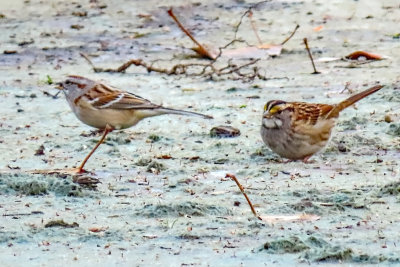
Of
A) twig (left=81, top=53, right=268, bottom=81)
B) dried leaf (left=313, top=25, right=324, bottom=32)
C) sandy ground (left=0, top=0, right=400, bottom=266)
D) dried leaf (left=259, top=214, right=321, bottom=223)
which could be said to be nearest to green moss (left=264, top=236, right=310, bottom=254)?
sandy ground (left=0, top=0, right=400, bottom=266)

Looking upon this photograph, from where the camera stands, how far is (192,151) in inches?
364

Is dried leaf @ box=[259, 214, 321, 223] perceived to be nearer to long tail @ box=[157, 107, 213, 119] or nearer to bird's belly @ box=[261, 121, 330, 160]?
bird's belly @ box=[261, 121, 330, 160]

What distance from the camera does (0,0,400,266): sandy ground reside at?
654cm

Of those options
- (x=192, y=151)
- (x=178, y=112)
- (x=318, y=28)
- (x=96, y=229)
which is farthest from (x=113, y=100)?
(x=318, y=28)

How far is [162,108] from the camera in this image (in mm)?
10078

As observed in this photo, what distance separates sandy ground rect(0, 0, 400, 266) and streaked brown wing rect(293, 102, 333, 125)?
0.86 feet

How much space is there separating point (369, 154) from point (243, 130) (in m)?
1.36

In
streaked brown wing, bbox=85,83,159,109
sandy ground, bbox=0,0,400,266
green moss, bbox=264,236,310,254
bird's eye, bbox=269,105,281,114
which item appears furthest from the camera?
streaked brown wing, bbox=85,83,159,109

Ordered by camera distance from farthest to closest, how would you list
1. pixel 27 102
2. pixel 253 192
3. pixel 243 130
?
1. pixel 27 102
2. pixel 243 130
3. pixel 253 192

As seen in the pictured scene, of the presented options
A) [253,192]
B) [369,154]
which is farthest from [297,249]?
[369,154]

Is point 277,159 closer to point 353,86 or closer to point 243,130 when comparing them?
point 243,130

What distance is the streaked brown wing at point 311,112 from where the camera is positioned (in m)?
9.09

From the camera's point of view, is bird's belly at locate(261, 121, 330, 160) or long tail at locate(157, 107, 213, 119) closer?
bird's belly at locate(261, 121, 330, 160)

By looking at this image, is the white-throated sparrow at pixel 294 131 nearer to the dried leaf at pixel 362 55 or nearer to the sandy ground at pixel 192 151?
the sandy ground at pixel 192 151
